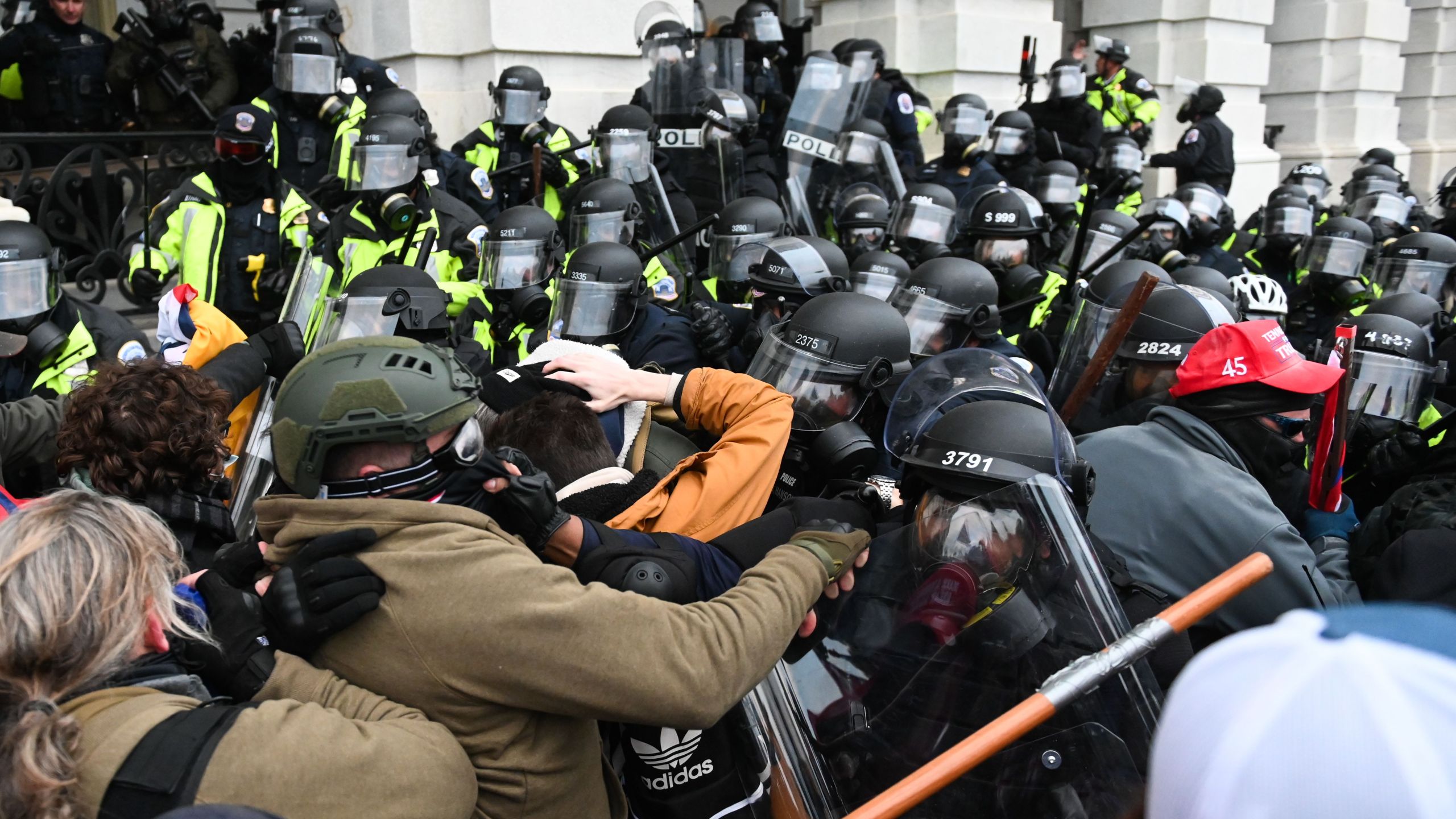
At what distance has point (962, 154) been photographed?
8.00 metres

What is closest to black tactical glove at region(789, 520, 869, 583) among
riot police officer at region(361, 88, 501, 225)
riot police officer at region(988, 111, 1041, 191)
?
riot police officer at region(361, 88, 501, 225)

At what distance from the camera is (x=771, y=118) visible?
8.48m

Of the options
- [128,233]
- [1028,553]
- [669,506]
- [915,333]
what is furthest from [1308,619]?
[128,233]

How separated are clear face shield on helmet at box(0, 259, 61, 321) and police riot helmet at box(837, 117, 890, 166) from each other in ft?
14.7

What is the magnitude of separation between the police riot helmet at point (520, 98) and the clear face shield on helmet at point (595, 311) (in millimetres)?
3441

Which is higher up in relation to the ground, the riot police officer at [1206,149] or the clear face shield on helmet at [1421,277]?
the riot police officer at [1206,149]

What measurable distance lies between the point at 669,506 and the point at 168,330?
7.28 feet

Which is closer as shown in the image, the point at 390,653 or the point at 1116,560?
the point at 390,653

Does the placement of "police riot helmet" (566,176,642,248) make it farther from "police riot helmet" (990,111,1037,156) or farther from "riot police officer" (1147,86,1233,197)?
"riot police officer" (1147,86,1233,197)

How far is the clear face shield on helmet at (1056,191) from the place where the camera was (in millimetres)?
7207

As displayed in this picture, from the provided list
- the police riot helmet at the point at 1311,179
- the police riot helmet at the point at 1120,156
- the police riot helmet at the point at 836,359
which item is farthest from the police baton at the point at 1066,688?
the police riot helmet at the point at 1311,179

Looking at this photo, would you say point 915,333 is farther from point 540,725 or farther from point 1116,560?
point 540,725

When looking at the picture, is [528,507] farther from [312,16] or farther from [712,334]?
[312,16]

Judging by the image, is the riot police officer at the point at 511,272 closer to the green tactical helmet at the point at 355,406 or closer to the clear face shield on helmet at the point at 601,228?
the clear face shield on helmet at the point at 601,228
